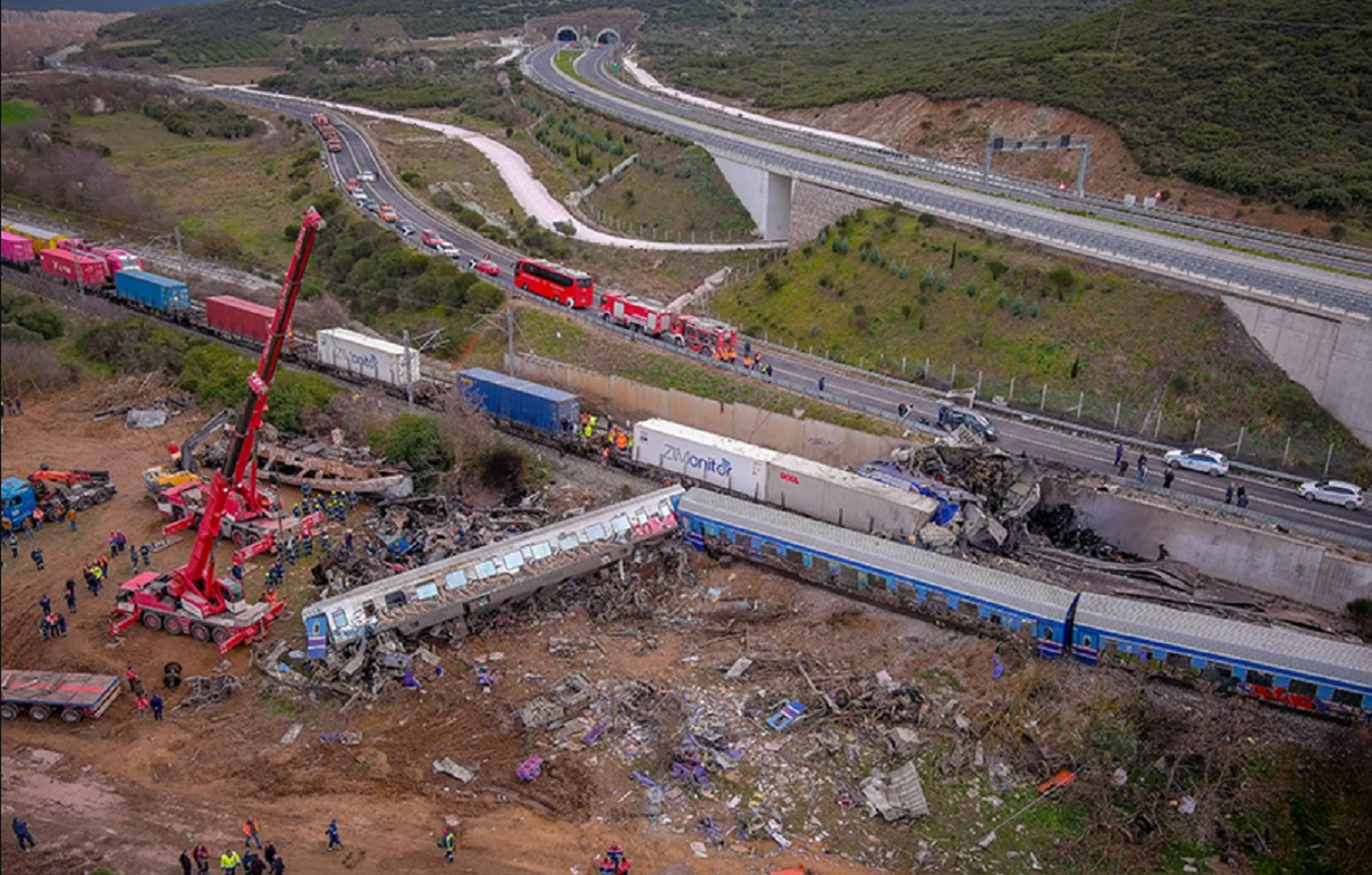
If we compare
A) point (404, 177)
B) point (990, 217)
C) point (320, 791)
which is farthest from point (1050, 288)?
point (404, 177)

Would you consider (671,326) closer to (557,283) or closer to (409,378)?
(557,283)

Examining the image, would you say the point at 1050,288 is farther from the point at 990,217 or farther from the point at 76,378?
the point at 76,378

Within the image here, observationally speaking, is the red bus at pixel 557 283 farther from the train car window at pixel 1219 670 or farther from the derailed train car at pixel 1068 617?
the train car window at pixel 1219 670

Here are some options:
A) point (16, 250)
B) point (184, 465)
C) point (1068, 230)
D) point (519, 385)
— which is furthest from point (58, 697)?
point (1068, 230)

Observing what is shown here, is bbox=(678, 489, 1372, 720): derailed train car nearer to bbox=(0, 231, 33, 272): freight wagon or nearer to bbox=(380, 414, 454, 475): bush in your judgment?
bbox=(380, 414, 454, 475): bush

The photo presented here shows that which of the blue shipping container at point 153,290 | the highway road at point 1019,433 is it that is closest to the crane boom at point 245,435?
the highway road at point 1019,433
